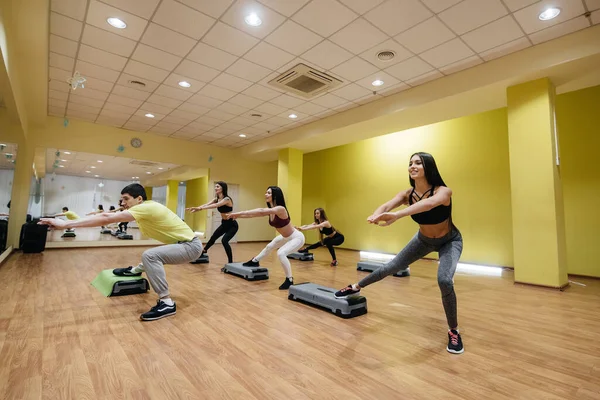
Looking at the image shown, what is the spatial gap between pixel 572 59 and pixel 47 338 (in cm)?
582

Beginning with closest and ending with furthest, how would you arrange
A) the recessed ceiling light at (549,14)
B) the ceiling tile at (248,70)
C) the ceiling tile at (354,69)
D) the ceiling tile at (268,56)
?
the recessed ceiling light at (549,14) → the ceiling tile at (268,56) → the ceiling tile at (354,69) → the ceiling tile at (248,70)

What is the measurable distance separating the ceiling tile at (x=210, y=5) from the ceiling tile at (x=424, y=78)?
3064 mm

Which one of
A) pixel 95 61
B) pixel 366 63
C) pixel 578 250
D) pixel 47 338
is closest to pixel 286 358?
pixel 47 338

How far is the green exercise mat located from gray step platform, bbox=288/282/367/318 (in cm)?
165

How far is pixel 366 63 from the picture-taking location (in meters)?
4.31

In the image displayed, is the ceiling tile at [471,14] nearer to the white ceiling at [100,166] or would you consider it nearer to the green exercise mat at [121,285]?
the green exercise mat at [121,285]

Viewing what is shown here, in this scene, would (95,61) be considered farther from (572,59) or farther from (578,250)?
(578,250)

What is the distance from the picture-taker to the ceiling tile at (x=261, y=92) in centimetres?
522

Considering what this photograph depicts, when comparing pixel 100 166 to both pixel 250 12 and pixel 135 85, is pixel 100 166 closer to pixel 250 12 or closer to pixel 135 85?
pixel 135 85

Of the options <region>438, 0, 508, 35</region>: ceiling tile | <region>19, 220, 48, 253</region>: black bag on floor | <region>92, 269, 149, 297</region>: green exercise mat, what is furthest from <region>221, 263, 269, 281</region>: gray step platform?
<region>19, 220, 48, 253</region>: black bag on floor

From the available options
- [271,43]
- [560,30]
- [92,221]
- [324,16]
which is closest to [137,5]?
[271,43]

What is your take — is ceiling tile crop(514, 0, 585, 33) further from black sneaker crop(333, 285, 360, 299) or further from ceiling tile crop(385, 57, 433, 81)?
black sneaker crop(333, 285, 360, 299)

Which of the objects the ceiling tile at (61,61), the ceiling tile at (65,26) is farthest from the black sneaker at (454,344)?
the ceiling tile at (61,61)

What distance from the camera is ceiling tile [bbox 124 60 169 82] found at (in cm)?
445
